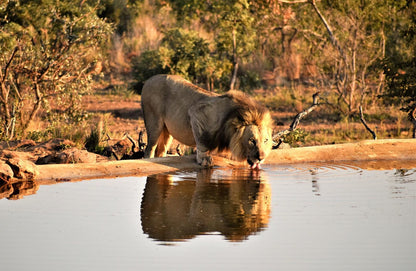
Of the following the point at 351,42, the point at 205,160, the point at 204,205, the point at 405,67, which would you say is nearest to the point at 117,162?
the point at 205,160

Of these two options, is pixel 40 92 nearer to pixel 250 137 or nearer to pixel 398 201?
pixel 250 137

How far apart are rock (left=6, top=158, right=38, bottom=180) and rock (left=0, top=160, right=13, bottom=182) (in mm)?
69

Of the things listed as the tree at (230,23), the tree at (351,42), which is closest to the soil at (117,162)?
the tree at (230,23)

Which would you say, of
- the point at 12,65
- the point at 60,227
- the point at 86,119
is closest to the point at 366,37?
the point at 86,119

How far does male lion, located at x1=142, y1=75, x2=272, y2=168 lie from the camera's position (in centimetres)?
938

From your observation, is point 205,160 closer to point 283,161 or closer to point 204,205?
point 283,161

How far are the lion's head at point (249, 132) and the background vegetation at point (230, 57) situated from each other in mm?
3795

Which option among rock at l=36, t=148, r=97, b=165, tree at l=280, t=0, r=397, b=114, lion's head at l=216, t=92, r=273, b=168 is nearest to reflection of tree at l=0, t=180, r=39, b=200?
rock at l=36, t=148, r=97, b=165

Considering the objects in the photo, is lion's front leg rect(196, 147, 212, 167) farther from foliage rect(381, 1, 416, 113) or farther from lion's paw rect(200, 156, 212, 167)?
foliage rect(381, 1, 416, 113)

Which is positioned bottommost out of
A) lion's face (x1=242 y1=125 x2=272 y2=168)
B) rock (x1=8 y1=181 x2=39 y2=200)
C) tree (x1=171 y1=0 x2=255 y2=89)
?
rock (x1=8 y1=181 x2=39 y2=200)

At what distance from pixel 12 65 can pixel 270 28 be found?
8791mm

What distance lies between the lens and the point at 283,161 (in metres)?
10.7

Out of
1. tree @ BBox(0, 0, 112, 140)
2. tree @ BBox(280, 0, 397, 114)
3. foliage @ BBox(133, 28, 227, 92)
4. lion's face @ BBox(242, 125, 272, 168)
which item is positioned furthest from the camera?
foliage @ BBox(133, 28, 227, 92)

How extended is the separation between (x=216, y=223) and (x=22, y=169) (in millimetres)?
2984
